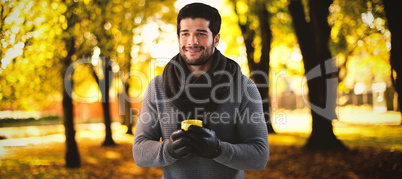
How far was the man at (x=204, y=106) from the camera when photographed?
1.86 meters

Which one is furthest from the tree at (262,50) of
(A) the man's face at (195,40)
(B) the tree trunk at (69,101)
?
(A) the man's face at (195,40)

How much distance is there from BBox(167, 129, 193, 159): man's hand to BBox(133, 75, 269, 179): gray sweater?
0.12 metres

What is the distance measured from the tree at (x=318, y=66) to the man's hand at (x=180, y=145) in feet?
33.8

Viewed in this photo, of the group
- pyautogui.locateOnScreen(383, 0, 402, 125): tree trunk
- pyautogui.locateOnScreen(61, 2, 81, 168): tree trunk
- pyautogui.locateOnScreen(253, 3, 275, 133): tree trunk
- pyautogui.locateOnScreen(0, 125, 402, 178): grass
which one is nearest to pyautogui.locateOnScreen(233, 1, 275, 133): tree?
pyautogui.locateOnScreen(253, 3, 275, 133): tree trunk

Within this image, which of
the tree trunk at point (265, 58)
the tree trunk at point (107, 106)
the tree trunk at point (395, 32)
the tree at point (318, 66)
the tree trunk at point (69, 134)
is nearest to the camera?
the tree trunk at point (395, 32)

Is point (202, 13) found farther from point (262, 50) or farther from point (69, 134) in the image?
point (262, 50)

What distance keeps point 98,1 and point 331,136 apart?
30.6 ft

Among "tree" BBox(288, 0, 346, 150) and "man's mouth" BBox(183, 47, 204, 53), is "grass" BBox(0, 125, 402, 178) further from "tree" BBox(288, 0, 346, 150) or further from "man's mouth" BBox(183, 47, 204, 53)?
"man's mouth" BBox(183, 47, 204, 53)

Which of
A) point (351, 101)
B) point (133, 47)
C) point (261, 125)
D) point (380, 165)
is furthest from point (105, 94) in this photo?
point (351, 101)

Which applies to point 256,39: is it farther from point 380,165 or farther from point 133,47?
point 380,165

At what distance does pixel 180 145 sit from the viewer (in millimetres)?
1584

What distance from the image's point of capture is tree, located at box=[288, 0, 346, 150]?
10.9 meters

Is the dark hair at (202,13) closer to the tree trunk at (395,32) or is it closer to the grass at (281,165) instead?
the tree trunk at (395,32)

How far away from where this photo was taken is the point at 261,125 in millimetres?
1874
